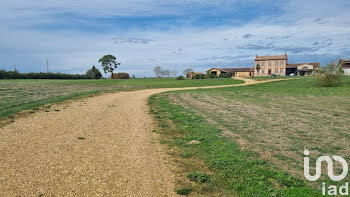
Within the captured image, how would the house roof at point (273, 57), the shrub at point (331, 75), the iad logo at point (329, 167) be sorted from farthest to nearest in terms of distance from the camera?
the house roof at point (273, 57)
the shrub at point (331, 75)
the iad logo at point (329, 167)

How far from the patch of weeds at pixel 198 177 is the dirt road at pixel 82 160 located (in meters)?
0.42

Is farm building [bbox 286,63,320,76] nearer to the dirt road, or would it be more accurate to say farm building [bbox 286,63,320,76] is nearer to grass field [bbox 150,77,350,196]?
grass field [bbox 150,77,350,196]

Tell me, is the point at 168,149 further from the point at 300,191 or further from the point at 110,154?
the point at 300,191

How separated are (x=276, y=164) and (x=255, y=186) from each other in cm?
133

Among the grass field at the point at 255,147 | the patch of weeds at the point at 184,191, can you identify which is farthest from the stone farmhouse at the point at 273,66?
the patch of weeds at the point at 184,191

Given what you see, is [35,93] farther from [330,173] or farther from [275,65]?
[275,65]

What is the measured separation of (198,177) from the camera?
5020 mm

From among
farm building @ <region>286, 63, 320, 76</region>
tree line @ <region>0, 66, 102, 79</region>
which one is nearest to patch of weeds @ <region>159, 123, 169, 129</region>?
tree line @ <region>0, 66, 102, 79</region>

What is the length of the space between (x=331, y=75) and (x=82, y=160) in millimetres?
36266

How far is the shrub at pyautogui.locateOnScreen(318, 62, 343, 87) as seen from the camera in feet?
105

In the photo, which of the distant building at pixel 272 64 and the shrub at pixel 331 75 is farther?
the distant building at pixel 272 64

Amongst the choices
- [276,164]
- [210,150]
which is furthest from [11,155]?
[276,164]

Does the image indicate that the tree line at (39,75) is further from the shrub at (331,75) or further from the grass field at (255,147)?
the shrub at (331,75)

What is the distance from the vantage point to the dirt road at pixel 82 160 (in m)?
4.46
